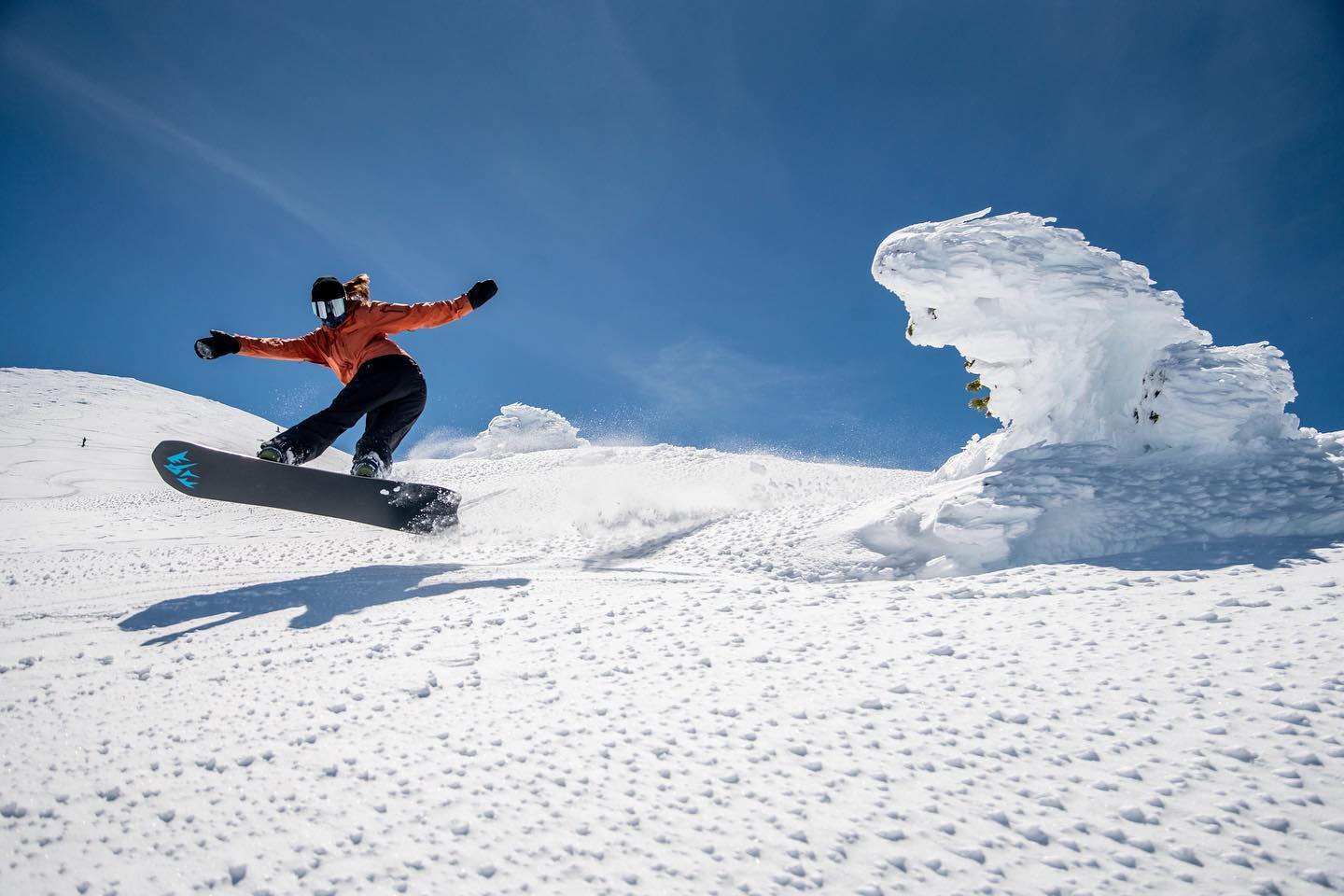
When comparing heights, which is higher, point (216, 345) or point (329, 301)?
point (329, 301)

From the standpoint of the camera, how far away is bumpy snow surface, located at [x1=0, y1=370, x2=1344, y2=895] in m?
1.42

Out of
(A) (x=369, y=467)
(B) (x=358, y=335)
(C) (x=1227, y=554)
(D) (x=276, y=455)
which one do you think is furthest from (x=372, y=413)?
(C) (x=1227, y=554)

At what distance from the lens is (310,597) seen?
3.62 meters

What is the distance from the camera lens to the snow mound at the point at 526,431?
49.4 meters

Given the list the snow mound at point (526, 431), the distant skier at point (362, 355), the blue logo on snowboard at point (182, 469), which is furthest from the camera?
the snow mound at point (526, 431)

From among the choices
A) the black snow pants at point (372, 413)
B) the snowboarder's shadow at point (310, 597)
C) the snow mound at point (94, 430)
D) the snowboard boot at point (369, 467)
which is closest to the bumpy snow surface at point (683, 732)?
the snowboarder's shadow at point (310, 597)

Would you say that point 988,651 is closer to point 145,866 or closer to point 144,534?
point 145,866

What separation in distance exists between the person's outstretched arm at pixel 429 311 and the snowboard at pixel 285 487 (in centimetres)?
157

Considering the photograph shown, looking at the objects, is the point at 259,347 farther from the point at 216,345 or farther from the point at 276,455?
the point at 276,455

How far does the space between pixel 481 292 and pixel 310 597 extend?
3.41m

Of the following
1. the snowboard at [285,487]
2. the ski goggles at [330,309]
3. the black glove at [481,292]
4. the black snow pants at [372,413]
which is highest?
the black glove at [481,292]

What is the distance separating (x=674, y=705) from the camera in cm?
214

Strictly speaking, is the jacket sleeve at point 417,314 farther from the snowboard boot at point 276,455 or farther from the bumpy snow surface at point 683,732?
the bumpy snow surface at point 683,732

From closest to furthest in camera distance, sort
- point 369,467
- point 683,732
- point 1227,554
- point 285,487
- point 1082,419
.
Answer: point 683,732
point 1227,554
point 285,487
point 369,467
point 1082,419
